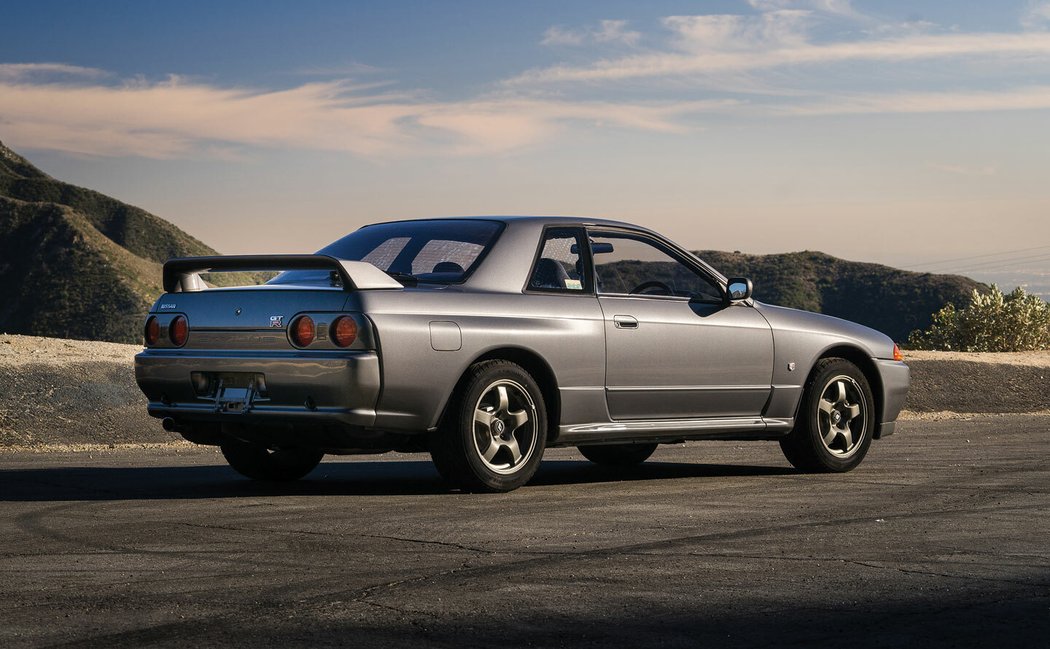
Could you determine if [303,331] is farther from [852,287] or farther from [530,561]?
[852,287]

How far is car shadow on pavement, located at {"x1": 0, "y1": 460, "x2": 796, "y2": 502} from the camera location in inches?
342

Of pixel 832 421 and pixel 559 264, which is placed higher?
pixel 559 264

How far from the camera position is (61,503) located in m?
8.09

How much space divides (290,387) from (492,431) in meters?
1.21

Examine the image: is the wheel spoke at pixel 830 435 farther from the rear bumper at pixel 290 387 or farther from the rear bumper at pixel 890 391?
the rear bumper at pixel 290 387

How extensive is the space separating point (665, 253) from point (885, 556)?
3.87m

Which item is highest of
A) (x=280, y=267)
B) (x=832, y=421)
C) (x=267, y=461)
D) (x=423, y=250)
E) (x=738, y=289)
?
(x=423, y=250)

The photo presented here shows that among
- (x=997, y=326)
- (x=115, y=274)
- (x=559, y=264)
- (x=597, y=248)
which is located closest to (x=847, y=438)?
(x=597, y=248)

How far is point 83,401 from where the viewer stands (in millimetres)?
14891

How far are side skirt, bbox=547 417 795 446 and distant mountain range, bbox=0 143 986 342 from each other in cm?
4210

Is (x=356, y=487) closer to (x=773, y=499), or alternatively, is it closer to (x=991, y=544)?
(x=773, y=499)

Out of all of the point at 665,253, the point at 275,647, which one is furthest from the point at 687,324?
the point at 275,647

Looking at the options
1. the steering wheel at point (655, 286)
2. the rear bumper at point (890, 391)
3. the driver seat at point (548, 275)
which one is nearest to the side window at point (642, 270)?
the steering wheel at point (655, 286)

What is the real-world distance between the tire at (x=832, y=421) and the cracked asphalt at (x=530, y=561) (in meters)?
0.41
